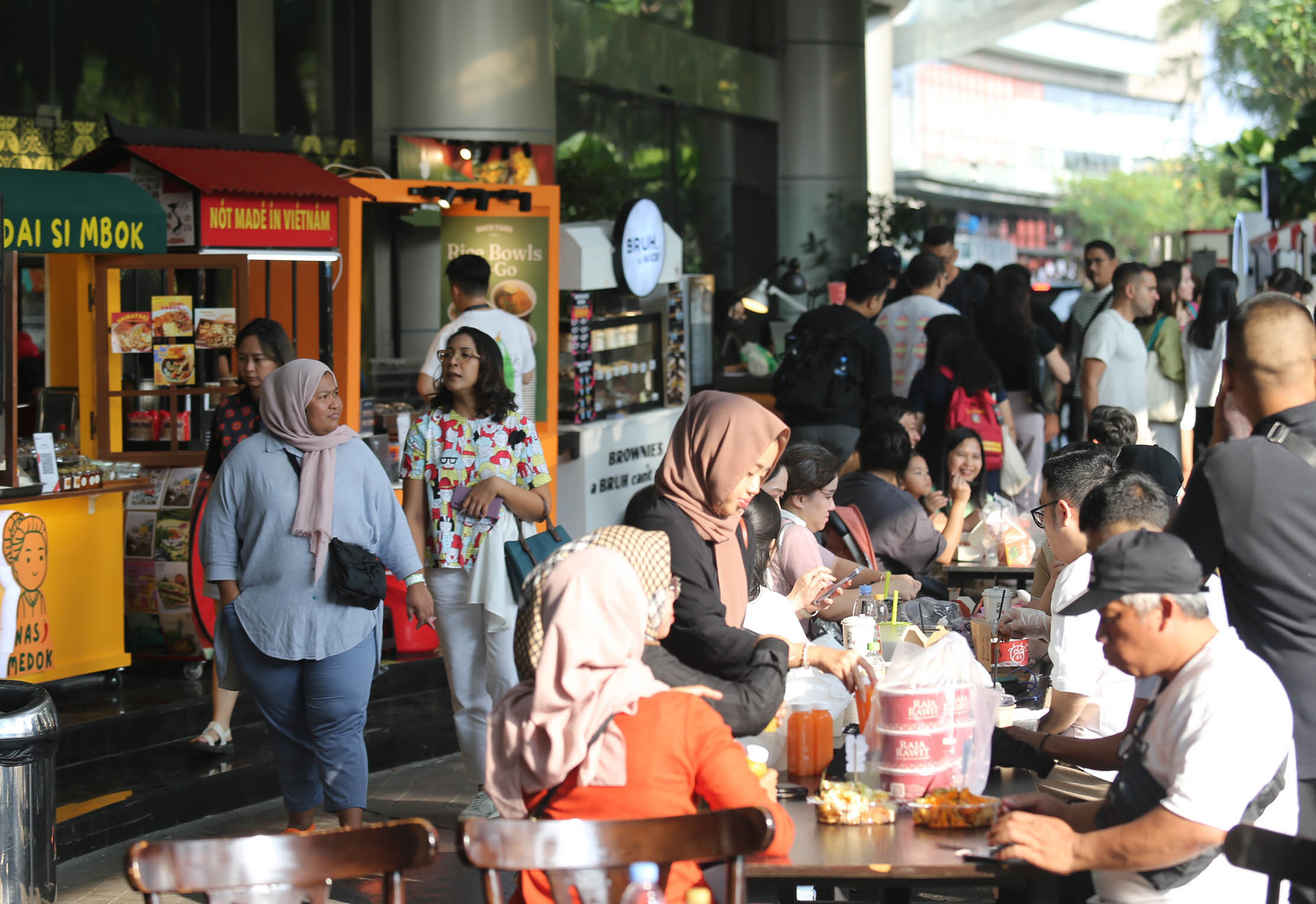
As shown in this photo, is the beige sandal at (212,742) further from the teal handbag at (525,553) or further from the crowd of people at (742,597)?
the teal handbag at (525,553)

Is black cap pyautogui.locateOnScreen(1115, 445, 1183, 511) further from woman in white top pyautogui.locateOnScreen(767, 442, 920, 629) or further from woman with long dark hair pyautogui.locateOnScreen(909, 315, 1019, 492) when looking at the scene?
woman with long dark hair pyautogui.locateOnScreen(909, 315, 1019, 492)

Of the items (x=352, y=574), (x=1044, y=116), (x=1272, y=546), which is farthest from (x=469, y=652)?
(x=1044, y=116)

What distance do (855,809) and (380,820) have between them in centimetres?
302

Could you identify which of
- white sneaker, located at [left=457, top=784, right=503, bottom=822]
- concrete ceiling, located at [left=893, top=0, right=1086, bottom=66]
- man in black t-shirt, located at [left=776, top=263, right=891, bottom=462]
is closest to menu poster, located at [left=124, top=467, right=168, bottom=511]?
white sneaker, located at [left=457, top=784, right=503, bottom=822]

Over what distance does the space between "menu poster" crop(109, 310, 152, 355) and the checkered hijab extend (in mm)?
4806

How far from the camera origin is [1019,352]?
878cm

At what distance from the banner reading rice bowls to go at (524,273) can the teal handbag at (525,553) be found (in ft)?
12.3

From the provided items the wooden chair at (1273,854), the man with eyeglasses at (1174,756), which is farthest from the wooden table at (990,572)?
the wooden chair at (1273,854)

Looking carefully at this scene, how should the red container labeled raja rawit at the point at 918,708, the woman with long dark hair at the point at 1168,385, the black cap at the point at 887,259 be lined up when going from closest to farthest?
the red container labeled raja rawit at the point at 918,708
the woman with long dark hair at the point at 1168,385
the black cap at the point at 887,259

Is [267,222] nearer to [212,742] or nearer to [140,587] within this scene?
[140,587]

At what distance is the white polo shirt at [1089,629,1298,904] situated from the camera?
258 centimetres

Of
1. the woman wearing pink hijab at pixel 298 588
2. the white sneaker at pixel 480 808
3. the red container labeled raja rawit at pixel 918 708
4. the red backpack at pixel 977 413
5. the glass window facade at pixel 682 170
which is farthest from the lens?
the glass window facade at pixel 682 170

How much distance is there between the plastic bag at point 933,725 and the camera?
3.11m

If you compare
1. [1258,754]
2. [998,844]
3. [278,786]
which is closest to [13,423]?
[278,786]
